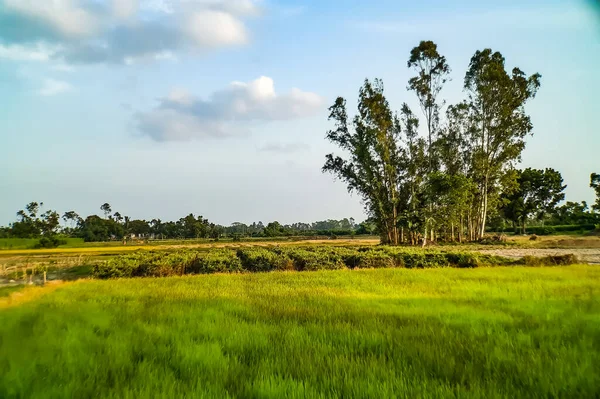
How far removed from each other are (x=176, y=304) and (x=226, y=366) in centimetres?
455

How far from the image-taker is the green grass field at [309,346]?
3.42 m

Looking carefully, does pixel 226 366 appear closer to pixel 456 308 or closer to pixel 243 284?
pixel 456 308

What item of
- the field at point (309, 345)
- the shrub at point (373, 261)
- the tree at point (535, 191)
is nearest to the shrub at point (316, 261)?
the shrub at point (373, 261)

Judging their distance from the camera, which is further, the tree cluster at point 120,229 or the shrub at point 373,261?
the tree cluster at point 120,229

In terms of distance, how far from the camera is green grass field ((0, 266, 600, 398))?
3.42 m

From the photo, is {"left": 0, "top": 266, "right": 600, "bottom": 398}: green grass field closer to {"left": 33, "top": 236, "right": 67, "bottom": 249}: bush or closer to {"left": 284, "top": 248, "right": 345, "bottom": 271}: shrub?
{"left": 284, "top": 248, "right": 345, "bottom": 271}: shrub

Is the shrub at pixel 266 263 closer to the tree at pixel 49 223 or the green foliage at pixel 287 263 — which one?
the green foliage at pixel 287 263

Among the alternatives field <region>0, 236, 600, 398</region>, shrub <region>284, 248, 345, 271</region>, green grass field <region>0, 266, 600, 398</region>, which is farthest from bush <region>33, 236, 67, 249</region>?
green grass field <region>0, 266, 600, 398</region>

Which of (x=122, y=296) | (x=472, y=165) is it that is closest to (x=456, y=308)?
(x=122, y=296)

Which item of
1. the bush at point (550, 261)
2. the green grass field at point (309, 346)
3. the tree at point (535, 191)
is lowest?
the bush at point (550, 261)

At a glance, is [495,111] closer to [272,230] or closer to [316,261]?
[316,261]

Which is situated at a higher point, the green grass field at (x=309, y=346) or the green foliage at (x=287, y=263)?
the green grass field at (x=309, y=346)

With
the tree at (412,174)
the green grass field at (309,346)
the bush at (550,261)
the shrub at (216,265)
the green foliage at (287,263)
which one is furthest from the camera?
the tree at (412,174)

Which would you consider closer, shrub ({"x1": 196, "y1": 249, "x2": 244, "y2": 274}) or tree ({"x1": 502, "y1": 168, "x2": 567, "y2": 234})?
shrub ({"x1": 196, "y1": 249, "x2": 244, "y2": 274})
